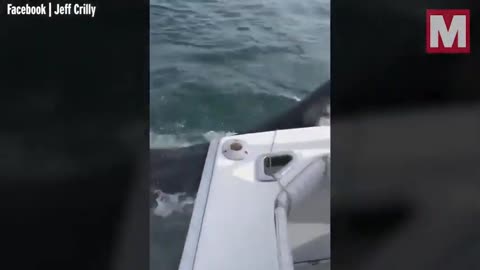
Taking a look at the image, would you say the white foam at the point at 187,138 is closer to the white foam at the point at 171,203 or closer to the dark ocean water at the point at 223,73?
the dark ocean water at the point at 223,73

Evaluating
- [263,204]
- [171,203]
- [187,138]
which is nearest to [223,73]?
[187,138]

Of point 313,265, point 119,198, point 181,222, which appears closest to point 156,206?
point 181,222

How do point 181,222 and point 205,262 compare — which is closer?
point 205,262

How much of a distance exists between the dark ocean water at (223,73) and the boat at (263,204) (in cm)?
10

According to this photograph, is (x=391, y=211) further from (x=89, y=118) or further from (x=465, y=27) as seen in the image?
(x=89, y=118)

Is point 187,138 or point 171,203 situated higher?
point 187,138

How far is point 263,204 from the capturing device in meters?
1.57

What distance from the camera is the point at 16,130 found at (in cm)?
84

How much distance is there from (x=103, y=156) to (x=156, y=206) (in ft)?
3.57

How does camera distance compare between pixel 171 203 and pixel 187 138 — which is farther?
pixel 187 138

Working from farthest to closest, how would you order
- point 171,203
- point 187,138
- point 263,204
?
point 187,138 < point 171,203 < point 263,204

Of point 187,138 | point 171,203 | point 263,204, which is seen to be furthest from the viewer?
point 187,138

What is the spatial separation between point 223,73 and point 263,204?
604mm

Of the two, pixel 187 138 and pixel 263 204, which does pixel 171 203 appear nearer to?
pixel 187 138
